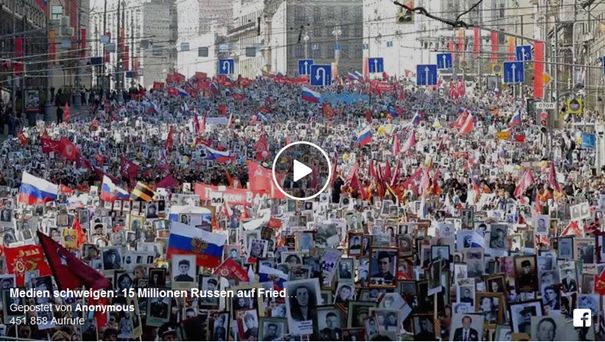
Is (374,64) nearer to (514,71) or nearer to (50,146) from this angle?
(514,71)

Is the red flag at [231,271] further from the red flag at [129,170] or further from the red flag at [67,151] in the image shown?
the red flag at [67,151]

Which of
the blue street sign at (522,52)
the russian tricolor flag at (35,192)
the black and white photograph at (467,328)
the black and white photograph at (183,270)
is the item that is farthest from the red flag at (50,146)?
the black and white photograph at (467,328)

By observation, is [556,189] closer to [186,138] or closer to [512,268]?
[512,268]

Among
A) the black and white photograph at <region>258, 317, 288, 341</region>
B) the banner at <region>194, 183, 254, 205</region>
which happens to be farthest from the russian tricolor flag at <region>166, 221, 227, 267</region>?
the banner at <region>194, 183, 254, 205</region>

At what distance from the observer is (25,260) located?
15.5 metres

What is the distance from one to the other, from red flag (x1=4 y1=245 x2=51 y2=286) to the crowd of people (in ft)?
0.06

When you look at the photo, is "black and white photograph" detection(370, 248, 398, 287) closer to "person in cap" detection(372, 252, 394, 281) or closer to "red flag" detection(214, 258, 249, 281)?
"person in cap" detection(372, 252, 394, 281)

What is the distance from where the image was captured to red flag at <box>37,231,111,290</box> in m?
13.3

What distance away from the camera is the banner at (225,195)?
26.0 metres

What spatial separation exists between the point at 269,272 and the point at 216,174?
24.6 meters

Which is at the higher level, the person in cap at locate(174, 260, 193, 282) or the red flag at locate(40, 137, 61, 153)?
the person in cap at locate(174, 260, 193, 282)

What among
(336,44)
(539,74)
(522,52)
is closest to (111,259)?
(539,74)

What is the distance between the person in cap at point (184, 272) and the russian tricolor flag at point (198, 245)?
1.39 metres

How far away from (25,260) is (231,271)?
177 centimetres
